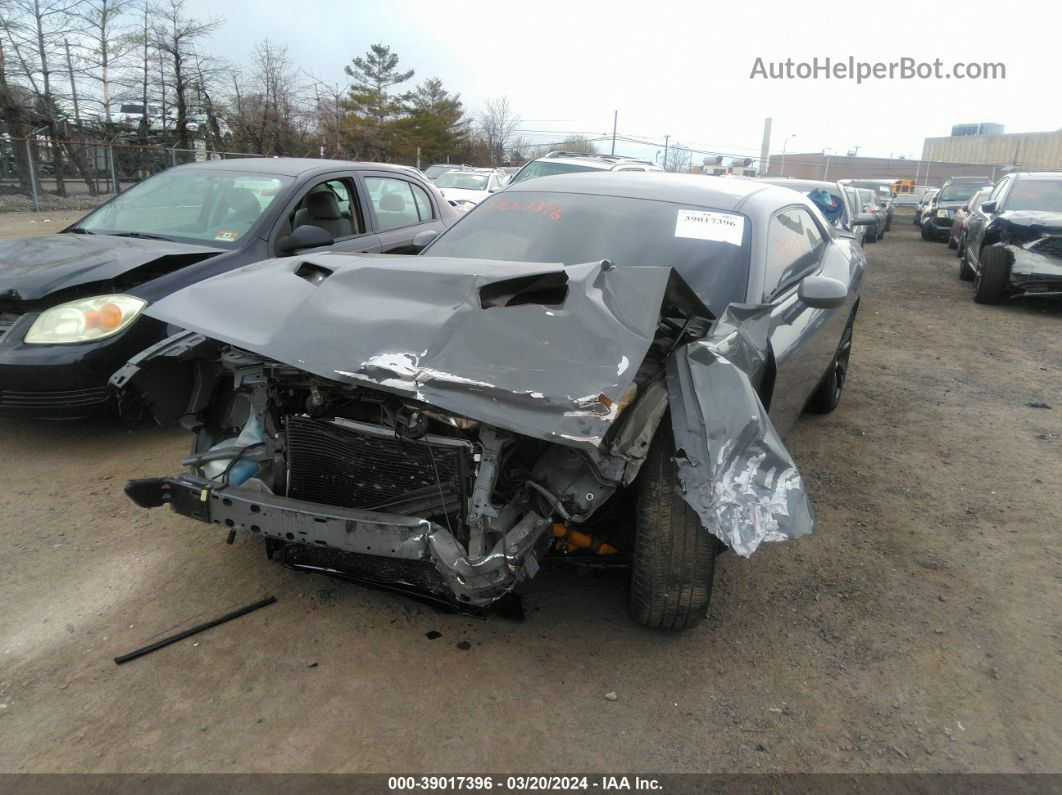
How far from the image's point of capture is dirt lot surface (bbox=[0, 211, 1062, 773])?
2197mm

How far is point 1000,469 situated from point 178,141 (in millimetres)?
29453

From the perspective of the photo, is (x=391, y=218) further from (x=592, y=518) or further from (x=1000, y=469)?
(x=1000, y=469)

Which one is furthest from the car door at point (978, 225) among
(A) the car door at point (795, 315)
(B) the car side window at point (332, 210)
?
(B) the car side window at point (332, 210)

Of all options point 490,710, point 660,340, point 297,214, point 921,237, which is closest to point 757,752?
point 490,710

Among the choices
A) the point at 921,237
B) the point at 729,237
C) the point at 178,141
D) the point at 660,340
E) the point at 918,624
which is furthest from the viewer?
the point at 178,141

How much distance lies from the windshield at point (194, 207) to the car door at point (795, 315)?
324 centimetres

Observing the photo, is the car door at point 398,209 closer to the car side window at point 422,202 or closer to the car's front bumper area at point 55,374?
the car side window at point 422,202

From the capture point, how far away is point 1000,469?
438 centimetres

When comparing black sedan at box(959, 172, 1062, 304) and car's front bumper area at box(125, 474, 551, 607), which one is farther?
black sedan at box(959, 172, 1062, 304)

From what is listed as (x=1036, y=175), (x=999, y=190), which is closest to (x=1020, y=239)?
(x=999, y=190)

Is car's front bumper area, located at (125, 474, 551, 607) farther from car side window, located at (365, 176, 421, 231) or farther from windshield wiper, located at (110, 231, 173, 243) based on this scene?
car side window, located at (365, 176, 421, 231)

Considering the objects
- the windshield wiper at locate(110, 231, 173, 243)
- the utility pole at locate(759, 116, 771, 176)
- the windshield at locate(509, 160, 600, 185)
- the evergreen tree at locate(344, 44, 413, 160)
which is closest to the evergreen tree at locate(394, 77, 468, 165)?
the evergreen tree at locate(344, 44, 413, 160)

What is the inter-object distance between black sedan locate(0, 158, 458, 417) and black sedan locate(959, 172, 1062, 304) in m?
7.18

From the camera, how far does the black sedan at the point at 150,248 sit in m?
3.83
